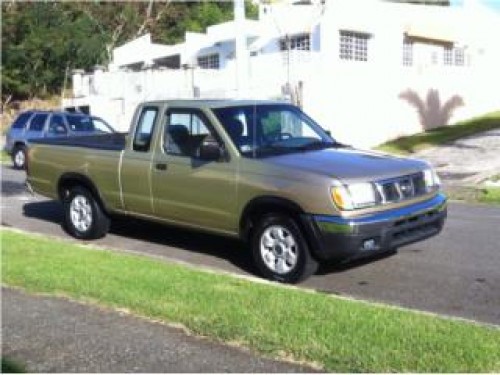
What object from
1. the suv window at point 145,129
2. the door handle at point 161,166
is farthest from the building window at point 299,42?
the door handle at point 161,166

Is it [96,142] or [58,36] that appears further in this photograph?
[58,36]

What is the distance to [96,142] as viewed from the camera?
1060cm

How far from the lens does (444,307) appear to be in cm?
682

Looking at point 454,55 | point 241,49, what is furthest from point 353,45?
point 241,49

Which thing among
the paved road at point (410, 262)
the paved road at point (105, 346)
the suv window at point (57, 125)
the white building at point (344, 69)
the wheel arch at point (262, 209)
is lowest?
the paved road at point (410, 262)

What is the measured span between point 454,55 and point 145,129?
3201cm

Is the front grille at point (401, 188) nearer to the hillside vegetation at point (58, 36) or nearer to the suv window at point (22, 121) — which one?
the suv window at point (22, 121)

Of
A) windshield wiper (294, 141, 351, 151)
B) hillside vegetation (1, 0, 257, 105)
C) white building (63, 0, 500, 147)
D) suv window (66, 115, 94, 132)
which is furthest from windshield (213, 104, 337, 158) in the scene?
hillside vegetation (1, 0, 257, 105)

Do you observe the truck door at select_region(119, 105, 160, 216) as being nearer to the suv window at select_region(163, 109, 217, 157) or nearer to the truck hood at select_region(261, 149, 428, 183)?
the suv window at select_region(163, 109, 217, 157)

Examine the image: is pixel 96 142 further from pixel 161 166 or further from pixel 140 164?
pixel 161 166

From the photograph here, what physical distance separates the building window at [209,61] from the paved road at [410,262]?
31162mm

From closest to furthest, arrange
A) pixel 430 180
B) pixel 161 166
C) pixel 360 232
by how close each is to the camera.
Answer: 1. pixel 360 232
2. pixel 430 180
3. pixel 161 166

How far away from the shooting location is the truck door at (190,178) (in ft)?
27.5

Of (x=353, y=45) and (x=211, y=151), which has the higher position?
(x=353, y=45)
